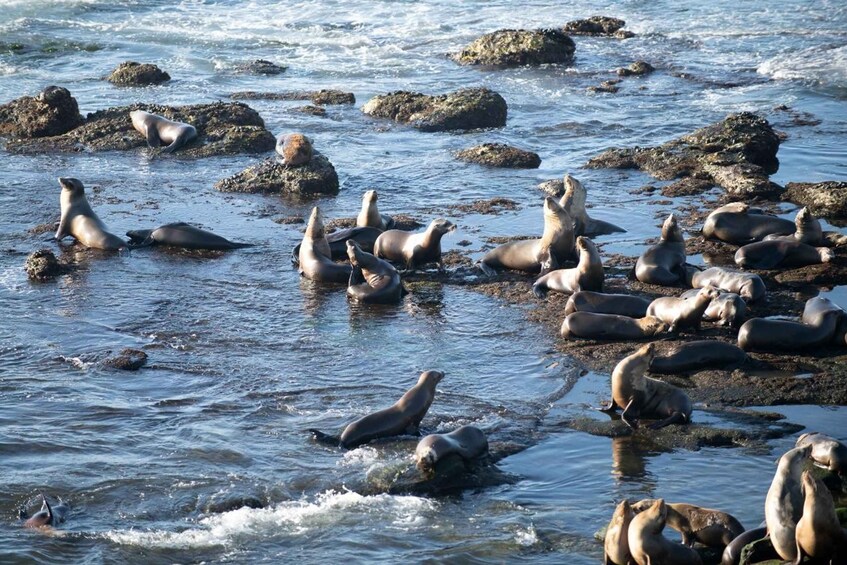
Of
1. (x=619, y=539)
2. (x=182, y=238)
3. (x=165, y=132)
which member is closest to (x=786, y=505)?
(x=619, y=539)

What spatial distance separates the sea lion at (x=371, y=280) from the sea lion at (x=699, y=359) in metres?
2.84

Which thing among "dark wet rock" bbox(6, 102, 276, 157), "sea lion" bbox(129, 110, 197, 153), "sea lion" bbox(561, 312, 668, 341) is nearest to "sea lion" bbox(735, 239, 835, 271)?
"sea lion" bbox(561, 312, 668, 341)

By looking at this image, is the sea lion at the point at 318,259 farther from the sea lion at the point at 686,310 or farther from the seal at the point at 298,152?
the sea lion at the point at 686,310

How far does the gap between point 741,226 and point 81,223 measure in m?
6.90

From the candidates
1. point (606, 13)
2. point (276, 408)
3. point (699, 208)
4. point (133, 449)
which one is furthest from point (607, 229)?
point (606, 13)

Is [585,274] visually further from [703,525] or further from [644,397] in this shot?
[703,525]

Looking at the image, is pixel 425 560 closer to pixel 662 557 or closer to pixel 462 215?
pixel 662 557

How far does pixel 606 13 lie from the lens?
94.2 ft

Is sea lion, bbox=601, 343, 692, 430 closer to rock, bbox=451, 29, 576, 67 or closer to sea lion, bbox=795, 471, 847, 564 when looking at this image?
sea lion, bbox=795, 471, 847, 564

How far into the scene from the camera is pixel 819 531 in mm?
5660

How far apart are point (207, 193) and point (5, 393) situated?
606cm

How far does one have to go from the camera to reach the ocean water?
6910mm

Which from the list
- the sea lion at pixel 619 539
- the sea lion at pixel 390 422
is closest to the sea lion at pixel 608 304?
the sea lion at pixel 390 422

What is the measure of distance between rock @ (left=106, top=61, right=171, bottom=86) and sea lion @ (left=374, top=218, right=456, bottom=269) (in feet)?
37.4
